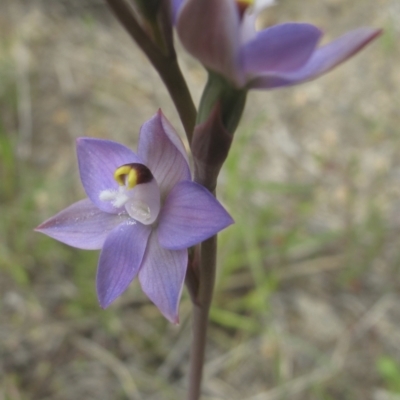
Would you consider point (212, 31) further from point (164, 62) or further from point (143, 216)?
point (143, 216)

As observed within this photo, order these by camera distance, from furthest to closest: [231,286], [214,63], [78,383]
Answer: [231,286]
[78,383]
[214,63]

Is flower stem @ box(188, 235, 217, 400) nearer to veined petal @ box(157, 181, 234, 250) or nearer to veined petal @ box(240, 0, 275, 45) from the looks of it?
veined petal @ box(157, 181, 234, 250)

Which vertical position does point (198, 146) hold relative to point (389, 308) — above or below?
above

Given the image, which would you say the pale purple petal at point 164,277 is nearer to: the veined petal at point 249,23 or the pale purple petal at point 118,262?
the pale purple petal at point 118,262

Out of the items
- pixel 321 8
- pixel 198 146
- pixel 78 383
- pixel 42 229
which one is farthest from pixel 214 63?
pixel 321 8

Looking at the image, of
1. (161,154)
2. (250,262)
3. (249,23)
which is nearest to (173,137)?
(161,154)

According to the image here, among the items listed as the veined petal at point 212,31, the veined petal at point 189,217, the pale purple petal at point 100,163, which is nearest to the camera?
the veined petal at point 212,31

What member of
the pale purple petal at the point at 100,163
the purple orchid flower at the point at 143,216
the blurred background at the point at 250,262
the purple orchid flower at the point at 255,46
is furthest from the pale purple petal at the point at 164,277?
the blurred background at the point at 250,262

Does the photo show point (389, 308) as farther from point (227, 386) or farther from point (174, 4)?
point (174, 4)
